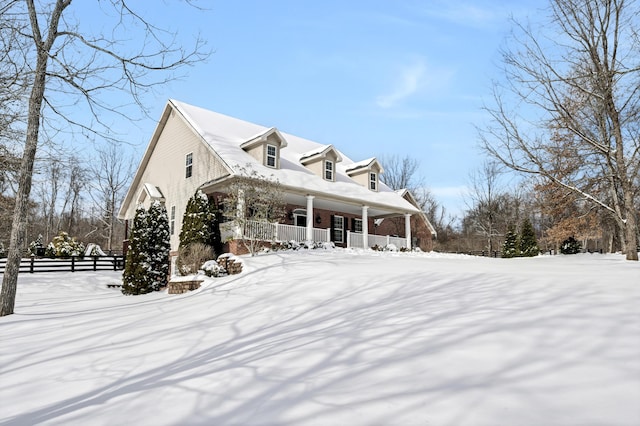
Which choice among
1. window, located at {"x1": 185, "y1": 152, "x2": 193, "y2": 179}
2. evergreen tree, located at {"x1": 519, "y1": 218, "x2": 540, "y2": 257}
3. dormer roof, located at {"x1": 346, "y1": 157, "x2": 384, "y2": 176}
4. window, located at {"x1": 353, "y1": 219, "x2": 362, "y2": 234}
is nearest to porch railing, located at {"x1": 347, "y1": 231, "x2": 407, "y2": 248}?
window, located at {"x1": 353, "y1": 219, "x2": 362, "y2": 234}

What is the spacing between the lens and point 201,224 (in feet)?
51.9

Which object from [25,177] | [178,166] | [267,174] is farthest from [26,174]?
[178,166]

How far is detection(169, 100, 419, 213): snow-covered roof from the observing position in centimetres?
1830

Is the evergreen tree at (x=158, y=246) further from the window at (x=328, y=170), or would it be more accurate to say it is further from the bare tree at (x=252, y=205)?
the window at (x=328, y=170)

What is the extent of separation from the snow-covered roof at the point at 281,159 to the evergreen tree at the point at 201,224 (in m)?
1.80

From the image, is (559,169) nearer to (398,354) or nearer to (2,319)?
(398,354)

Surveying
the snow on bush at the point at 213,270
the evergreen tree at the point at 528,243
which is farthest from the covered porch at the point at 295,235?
the evergreen tree at the point at 528,243

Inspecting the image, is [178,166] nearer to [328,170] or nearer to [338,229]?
[328,170]

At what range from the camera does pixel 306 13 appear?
30.5ft

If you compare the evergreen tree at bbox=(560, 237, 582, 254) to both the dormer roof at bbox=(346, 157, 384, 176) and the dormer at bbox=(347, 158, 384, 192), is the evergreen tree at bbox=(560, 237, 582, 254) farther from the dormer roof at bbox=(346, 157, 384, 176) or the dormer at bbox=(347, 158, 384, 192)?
the dormer roof at bbox=(346, 157, 384, 176)

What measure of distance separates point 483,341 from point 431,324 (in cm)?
89

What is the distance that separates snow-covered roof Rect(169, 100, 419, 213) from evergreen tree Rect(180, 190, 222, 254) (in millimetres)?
1804

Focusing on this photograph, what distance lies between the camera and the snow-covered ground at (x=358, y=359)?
3385mm

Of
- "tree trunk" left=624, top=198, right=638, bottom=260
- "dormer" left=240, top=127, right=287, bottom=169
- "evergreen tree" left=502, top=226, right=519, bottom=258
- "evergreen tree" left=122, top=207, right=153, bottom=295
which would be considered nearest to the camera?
"tree trunk" left=624, top=198, right=638, bottom=260
